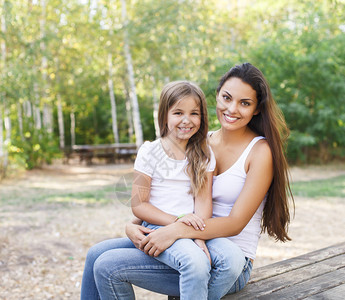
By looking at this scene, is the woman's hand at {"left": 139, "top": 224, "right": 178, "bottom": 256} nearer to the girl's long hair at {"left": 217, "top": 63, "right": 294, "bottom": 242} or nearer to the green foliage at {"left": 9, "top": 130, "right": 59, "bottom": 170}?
the girl's long hair at {"left": 217, "top": 63, "right": 294, "bottom": 242}

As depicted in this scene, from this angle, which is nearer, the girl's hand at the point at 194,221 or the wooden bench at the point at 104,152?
the girl's hand at the point at 194,221

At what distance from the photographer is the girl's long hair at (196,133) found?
173 cm

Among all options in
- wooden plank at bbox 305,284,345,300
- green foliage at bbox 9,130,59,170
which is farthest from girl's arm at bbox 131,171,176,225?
green foliage at bbox 9,130,59,170

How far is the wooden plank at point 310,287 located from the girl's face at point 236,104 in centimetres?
78

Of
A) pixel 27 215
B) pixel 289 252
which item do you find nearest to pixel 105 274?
pixel 289 252

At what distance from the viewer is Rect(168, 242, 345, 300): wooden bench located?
1652 mm

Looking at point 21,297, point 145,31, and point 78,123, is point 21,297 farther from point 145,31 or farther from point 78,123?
point 78,123

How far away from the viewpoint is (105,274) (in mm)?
1560

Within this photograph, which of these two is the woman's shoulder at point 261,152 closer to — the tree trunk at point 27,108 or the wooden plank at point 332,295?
the wooden plank at point 332,295

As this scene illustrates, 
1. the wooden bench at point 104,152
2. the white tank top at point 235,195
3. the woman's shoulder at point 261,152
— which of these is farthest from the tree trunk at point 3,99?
the woman's shoulder at point 261,152

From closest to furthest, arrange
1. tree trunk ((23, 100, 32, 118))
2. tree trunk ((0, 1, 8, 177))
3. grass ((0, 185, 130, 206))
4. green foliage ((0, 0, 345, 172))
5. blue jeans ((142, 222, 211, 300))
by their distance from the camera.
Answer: blue jeans ((142, 222, 211, 300)), grass ((0, 185, 130, 206)), tree trunk ((0, 1, 8, 177)), green foliage ((0, 0, 345, 172)), tree trunk ((23, 100, 32, 118))

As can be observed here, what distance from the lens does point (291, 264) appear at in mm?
2023

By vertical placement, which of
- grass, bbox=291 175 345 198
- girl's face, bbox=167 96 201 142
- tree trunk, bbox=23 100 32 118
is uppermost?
tree trunk, bbox=23 100 32 118

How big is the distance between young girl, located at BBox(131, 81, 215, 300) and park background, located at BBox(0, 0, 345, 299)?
218mm
